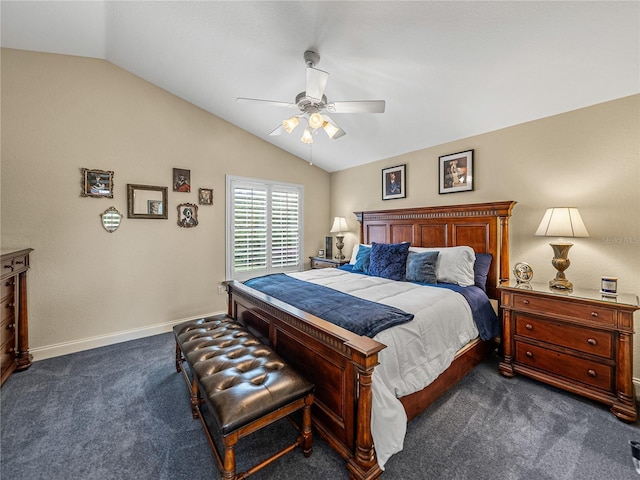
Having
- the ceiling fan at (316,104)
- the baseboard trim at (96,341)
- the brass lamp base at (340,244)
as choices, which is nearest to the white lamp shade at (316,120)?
the ceiling fan at (316,104)

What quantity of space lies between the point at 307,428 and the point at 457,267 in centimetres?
213

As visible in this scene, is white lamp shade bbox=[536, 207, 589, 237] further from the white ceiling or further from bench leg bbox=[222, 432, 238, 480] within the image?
bench leg bbox=[222, 432, 238, 480]

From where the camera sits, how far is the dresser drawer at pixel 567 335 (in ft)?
6.63

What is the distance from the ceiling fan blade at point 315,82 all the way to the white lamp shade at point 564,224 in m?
2.30

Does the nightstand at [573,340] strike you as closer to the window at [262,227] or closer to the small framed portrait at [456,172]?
the small framed portrait at [456,172]

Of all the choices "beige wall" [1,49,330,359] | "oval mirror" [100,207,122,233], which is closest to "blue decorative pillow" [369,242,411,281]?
"beige wall" [1,49,330,359]

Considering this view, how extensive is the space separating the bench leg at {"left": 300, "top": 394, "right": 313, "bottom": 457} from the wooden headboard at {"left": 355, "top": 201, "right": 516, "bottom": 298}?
2.46m

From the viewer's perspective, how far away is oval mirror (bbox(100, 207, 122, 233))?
10.2 feet

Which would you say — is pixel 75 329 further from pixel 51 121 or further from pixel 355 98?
pixel 355 98

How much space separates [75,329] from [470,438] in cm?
395

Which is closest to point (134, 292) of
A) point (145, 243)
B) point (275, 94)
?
point (145, 243)

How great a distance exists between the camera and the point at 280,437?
176 centimetres

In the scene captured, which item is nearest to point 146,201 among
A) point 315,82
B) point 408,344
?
point 315,82

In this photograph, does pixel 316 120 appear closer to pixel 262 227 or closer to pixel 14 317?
pixel 262 227
